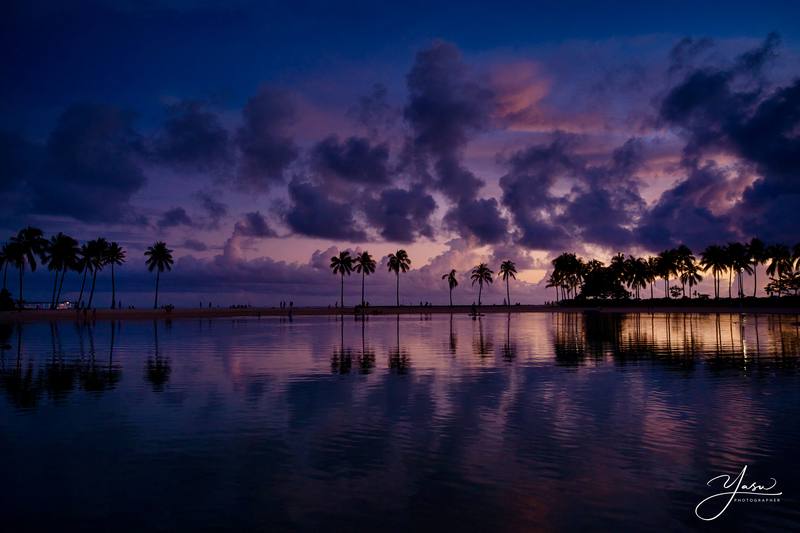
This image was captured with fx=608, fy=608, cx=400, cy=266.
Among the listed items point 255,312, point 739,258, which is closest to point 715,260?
point 739,258

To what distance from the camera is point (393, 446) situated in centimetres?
1403

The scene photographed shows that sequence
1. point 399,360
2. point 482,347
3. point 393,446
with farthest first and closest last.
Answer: point 482,347, point 399,360, point 393,446

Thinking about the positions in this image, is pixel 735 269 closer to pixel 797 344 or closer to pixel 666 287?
pixel 666 287

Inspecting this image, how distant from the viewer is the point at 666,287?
169 metres

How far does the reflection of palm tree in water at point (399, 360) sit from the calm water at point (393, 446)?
0.45 m

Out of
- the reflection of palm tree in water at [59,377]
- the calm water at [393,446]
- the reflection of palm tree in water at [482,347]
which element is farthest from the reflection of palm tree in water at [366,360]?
the reflection of palm tree in water at [59,377]

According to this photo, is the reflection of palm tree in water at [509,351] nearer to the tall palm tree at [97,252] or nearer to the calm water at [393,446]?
the calm water at [393,446]

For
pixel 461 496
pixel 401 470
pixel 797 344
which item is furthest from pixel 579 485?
pixel 797 344

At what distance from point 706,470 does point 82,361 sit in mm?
30661

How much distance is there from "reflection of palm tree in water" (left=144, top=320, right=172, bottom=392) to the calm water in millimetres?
292

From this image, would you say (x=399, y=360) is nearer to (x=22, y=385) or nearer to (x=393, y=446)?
(x=22, y=385)

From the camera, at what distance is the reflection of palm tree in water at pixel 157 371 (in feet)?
77.9

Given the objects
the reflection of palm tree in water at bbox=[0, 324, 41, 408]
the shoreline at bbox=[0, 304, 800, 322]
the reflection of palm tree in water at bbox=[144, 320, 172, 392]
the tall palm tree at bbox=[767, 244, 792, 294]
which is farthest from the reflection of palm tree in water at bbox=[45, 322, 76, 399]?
the tall palm tree at bbox=[767, 244, 792, 294]

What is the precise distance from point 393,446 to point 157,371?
1745 centimetres
